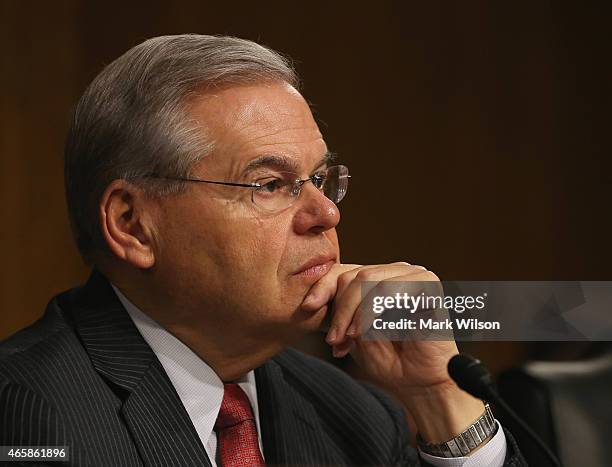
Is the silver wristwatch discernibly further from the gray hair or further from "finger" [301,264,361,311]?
the gray hair

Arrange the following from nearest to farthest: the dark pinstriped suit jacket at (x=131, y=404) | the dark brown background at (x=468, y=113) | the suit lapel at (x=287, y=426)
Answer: the dark pinstriped suit jacket at (x=131, y=404), the suit lapel at (x=287, y=426), the dark brown background at (x=468, y=113)

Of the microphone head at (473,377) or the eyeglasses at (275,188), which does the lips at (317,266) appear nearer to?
the eyeglasses at (275,188)

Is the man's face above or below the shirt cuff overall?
above

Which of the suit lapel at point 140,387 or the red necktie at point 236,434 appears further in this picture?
the red necktie at point 236,434

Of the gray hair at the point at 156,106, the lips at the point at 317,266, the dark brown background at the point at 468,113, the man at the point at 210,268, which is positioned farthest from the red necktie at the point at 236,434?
the dark brown background at the point at 468,113

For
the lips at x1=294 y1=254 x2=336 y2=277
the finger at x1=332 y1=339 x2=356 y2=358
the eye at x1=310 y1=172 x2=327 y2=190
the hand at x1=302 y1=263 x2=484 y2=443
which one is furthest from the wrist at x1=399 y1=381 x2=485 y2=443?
the eye at x1=310 y1=172 x2=327 y2=190

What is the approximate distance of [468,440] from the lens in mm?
1362

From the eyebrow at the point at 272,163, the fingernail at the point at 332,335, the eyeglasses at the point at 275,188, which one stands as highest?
the eyebrow at the point at 272,163

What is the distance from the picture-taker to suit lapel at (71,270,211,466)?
128 cm

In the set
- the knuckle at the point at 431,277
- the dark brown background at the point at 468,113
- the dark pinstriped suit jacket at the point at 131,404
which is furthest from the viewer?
the dark brown background at the point at 468,113

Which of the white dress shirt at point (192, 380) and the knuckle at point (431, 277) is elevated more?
the knuckle at point (431, 277)

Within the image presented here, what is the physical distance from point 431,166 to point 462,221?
0.42ft

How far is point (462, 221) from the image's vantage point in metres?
1.84

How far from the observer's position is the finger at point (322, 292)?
1.37 m
